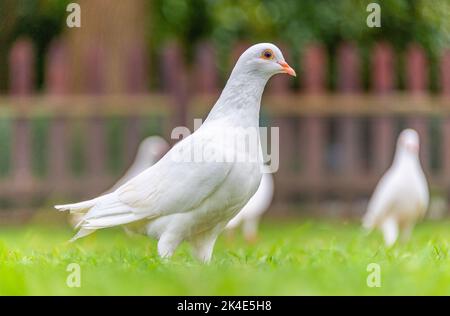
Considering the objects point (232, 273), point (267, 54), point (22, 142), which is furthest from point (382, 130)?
Result: point (232, 273)

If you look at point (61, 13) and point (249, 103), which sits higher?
point (61, 13)

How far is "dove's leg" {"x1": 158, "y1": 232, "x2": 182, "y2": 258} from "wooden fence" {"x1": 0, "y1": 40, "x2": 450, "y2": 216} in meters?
5.74

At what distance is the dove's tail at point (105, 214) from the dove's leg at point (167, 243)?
14cm

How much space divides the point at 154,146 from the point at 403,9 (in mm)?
3487

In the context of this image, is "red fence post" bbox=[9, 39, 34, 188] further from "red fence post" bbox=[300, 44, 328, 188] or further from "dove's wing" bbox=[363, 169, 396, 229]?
"dove's wing" bbox=[363, 169, 396, 229]

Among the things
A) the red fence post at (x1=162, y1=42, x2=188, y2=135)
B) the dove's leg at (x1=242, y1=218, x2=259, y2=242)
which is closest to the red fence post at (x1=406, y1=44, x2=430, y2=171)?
the red fence post at (x1=162, y1=42, x2=188, y2=135)

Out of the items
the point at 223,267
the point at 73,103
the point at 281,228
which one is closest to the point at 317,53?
the point at 281,228

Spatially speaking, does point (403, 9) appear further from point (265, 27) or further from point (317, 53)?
point (265, 27)

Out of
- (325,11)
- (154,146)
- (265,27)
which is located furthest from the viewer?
(265,27)

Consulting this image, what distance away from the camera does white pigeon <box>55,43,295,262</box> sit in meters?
3.53

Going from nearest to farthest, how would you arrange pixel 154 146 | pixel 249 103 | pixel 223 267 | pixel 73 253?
1. pixel 223 267
2. pixel 249 103
3. pixel 73 253
4. pixel 154 146

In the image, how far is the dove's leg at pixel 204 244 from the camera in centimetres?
373

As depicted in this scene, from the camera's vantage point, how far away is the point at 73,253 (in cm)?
421

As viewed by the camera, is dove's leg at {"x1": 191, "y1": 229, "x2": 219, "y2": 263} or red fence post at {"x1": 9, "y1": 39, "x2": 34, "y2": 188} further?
red fence post at {"x1": 9, "y1": 39, "x2": 34, "y2": 188}
